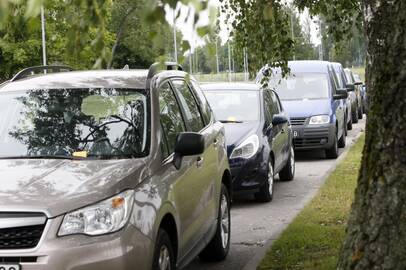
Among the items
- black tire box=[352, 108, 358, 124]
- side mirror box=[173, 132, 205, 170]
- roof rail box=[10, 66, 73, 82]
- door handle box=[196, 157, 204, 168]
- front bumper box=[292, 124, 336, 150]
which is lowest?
black tire box=[352, 108, 358, 124]

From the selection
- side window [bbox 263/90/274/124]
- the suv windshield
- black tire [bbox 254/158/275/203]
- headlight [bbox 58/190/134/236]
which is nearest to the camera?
headlight [bbox 58/190/134/236]

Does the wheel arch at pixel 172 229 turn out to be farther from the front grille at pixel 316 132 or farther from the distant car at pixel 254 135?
the front grille at pixel 316 132

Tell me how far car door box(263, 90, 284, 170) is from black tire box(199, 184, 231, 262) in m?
3.36

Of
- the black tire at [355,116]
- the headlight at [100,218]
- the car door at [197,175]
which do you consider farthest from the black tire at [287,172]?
the black tire at [355,116]

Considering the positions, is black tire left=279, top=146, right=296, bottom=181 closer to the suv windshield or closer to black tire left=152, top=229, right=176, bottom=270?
the suv windshield

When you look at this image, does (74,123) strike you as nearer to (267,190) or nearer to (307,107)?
(267,190)

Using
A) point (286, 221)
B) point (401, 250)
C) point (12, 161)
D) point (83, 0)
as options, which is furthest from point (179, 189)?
point (286, 221)

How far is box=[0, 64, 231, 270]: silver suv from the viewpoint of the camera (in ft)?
12.4

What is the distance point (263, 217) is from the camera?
8836 mm

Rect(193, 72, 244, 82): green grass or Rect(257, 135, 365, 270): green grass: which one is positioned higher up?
Rect(193, 72, 244, 82): green grass

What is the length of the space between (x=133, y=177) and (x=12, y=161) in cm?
91

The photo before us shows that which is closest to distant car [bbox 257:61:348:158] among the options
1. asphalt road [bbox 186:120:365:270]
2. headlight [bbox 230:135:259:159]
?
asphalt road [bbox 186:120:365:270]

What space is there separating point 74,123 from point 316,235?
319 cm

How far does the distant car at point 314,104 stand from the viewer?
14.1 metres
